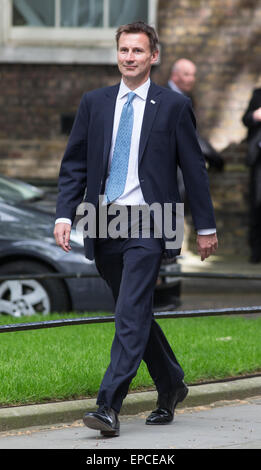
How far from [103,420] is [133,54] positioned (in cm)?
182

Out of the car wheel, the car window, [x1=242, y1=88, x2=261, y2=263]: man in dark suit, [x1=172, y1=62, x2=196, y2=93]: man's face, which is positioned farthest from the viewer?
[x1=242, y1=88, x2=261, y2=263]: man in dark suit

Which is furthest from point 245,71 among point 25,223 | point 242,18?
point 25,223

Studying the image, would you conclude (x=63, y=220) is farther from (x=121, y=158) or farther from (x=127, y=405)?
(x=127, y=405)

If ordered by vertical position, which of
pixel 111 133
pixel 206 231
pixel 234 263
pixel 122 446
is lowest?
pixel 234 263

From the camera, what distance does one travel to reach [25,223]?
10.6 metres

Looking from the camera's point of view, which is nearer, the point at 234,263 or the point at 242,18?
the point at 234,263

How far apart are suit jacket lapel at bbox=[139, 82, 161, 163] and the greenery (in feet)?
5.15

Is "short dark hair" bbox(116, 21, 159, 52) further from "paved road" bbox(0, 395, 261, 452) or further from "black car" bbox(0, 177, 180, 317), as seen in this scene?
"black car" bbox(0, 177, 180, 317)

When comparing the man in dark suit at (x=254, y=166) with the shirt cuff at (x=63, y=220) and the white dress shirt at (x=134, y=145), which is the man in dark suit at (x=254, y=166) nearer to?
the white dress shirt at (x=134, y=145)

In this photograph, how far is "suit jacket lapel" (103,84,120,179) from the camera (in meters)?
5.95

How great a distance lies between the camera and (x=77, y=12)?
1670 centimetres

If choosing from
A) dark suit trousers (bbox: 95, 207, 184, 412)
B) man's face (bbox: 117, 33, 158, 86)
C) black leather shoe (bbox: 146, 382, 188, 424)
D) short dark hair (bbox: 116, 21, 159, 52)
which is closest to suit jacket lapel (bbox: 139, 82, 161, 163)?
man's face (bbox: 117, 33, 158, 86)
